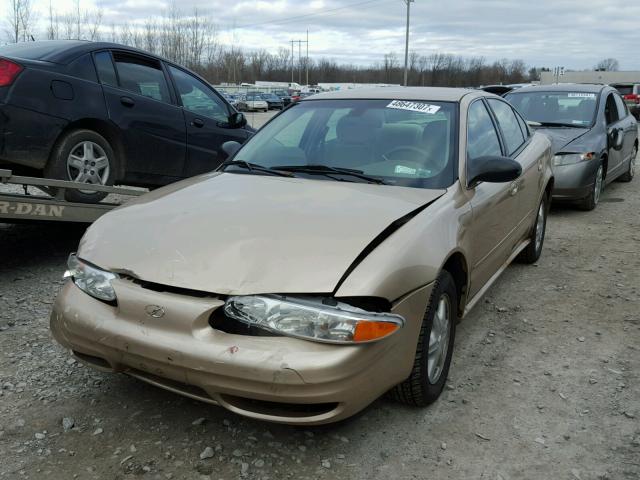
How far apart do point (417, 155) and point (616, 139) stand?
19.9 ft

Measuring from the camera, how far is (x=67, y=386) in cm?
304

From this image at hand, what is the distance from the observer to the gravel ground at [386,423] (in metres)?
2.45

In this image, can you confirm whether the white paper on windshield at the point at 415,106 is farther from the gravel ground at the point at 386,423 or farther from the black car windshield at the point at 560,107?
the black car windshield at the point at 560,107

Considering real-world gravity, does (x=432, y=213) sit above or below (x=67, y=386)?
above

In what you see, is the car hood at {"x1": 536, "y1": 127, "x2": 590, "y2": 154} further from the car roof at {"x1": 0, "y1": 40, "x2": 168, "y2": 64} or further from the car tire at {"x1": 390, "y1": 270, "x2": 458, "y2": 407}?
the car roof at {"x1": 0, "y1": 40, "x2": 168, "y2": 64}

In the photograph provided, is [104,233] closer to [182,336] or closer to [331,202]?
[182,336]

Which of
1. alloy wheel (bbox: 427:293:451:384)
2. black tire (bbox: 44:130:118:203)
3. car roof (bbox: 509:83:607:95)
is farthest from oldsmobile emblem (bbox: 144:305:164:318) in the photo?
car roof (bbox: 509:83:607:95)

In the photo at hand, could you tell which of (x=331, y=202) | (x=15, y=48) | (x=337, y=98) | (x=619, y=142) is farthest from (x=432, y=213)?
(x=619, y=142)

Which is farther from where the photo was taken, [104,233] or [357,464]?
[104,233]

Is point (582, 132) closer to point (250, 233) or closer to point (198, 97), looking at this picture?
point (198, 97)

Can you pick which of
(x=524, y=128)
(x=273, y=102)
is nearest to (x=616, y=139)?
(x=524, y=128)

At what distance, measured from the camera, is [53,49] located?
15.9 ft

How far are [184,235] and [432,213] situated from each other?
3.89 feet

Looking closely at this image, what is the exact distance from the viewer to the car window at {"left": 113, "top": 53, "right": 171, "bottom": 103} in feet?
17.2
